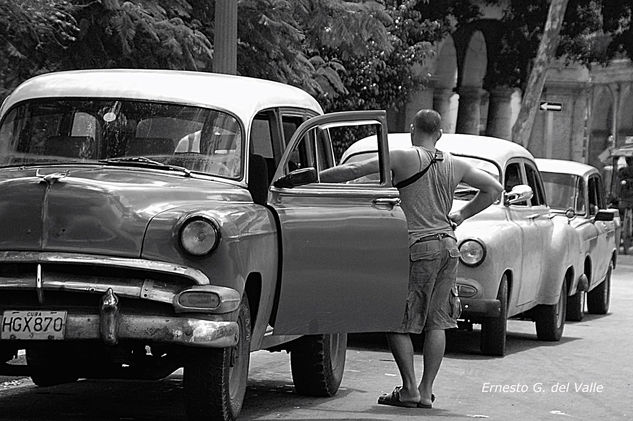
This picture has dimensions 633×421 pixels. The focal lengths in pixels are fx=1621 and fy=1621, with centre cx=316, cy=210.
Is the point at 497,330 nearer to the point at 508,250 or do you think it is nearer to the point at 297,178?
the point at 508,250

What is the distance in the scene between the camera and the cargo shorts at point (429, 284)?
32.3 ft

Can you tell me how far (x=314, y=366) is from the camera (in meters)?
10.1

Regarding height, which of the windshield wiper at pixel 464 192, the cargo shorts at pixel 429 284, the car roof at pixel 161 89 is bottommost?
the cargo shorts at pixel 429 284

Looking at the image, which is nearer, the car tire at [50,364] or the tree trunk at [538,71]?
the car tire at [50,364]

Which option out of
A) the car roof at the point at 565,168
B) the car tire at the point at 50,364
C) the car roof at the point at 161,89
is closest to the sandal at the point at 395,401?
the car roof at the point at 161,89

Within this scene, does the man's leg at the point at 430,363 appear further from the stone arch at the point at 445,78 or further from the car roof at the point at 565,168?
the stone arch at the point at 445,78

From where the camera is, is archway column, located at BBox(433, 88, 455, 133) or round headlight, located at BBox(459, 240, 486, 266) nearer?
round headlight, located at BBox(459, 240, 486, 266)

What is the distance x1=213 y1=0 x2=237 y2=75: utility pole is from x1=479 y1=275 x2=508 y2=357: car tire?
2870mm

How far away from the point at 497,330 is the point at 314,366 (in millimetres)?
3240

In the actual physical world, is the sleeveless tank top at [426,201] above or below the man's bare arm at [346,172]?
below

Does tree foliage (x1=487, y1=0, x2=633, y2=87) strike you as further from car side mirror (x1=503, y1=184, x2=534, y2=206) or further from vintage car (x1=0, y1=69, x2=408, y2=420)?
vintage car (x1=0, y1=69, x2=408, y2=420)

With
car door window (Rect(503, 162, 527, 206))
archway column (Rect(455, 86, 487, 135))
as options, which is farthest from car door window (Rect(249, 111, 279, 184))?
archway column (Rect(455, 86, 487, 135))

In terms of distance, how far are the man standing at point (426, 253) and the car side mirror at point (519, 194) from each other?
3203mm

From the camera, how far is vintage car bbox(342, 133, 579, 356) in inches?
501
